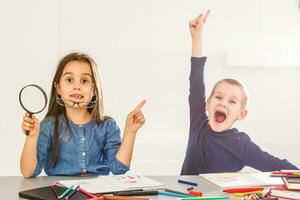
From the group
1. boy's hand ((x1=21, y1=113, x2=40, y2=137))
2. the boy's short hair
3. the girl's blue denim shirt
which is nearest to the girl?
the girl's blue denim shirt

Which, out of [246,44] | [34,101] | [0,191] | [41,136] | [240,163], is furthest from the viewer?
[246,44]

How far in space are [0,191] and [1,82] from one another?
0.65m

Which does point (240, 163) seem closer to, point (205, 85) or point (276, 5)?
point (205, 85)

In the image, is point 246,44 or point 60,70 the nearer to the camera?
point 60,70

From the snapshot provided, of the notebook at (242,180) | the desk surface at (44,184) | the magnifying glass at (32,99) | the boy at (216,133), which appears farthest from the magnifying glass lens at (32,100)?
the boy at (216,133)

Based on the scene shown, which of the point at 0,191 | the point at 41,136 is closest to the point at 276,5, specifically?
the point at 41,136

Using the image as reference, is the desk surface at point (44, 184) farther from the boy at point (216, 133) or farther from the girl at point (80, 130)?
the boy at point (216, 133)

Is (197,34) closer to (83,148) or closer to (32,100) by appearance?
(83,148)

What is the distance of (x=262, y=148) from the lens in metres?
1.62

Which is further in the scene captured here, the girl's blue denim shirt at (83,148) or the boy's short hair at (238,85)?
the boy's short hair at (238,85)

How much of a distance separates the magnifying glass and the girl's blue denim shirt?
0.22m

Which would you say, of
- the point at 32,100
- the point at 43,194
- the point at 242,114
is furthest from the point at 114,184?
the point at 242,114

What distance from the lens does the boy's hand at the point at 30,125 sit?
110 centimetres

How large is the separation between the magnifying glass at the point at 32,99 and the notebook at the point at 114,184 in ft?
0.57
